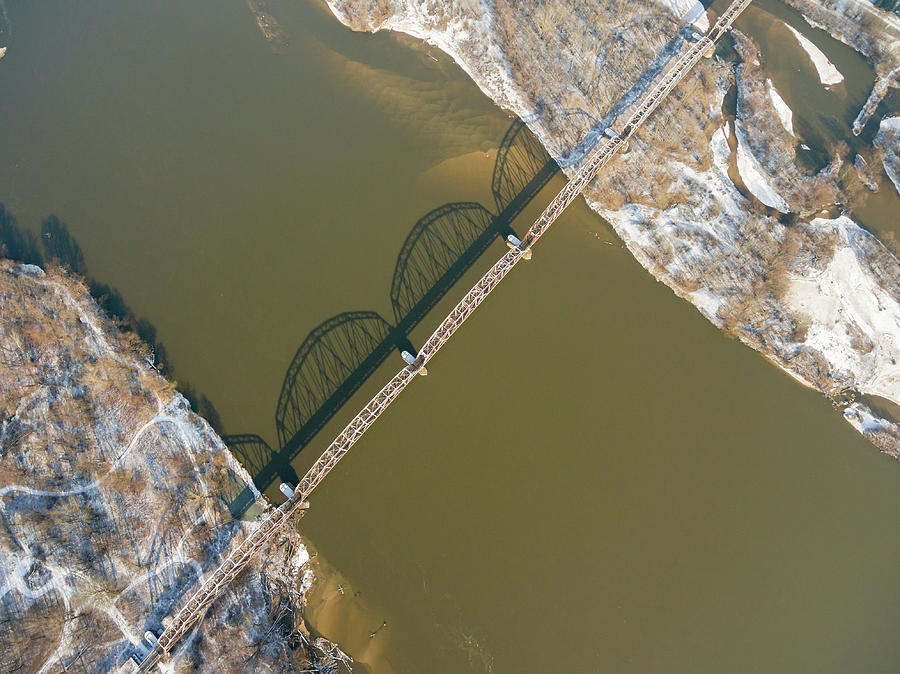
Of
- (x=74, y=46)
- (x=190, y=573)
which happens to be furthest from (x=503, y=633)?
(x=74, y=46)

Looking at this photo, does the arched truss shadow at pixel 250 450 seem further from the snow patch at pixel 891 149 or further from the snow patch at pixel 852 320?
the snow patch at pixel 891 149

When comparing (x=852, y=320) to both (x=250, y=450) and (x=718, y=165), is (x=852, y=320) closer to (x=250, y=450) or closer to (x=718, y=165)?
(x=718, y=165)

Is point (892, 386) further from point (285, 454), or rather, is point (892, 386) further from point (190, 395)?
point (190, 395)

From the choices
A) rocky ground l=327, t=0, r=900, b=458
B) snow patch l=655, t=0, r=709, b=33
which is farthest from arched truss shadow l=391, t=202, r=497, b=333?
snow patch l=655, t=0, r=709, b=33

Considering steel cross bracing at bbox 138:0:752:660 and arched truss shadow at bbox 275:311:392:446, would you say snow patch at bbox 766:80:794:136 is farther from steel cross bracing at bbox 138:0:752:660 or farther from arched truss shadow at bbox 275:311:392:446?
arched truss shadow at bbox 275:311:392:446

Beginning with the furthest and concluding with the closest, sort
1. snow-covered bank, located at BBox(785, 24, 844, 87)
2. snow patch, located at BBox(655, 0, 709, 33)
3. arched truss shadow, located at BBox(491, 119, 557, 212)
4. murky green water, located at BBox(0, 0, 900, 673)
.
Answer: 1. snow-covered bank, located at BBox(785, 24, 844, 87)
2. snow patch, located at BBox(655, 0, 709, 33)
3. arched truss shadow, located at BBox(491, 119, 557, 212)
4. murky green water, located at BBox(0, 0, 900, 673)

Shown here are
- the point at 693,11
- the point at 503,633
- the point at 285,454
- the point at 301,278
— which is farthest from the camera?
the point at 693,11

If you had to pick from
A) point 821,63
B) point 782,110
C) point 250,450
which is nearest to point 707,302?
point 782,110
